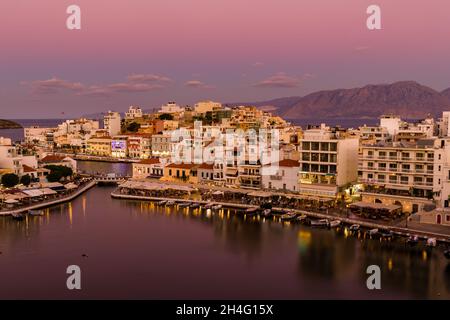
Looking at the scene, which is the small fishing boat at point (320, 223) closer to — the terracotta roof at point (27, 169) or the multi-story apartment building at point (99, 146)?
the terracotta roof at point (27, 169)

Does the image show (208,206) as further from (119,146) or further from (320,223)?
(119,146)

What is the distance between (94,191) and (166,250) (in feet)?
56.4

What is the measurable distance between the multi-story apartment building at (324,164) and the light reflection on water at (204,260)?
13.4 feet

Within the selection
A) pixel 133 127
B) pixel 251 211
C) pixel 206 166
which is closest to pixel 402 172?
pixel 251 211

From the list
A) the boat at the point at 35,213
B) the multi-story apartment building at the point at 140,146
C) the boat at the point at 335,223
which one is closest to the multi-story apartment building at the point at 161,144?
the multi-story apartment building at the point at 140,146

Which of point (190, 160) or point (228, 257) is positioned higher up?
point (190, 160)

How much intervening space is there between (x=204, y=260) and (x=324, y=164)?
11.5 metres

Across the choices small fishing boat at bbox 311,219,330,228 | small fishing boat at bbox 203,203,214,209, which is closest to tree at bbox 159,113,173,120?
small fishing boat at bbox 203,203,214,209

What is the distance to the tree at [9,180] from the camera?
105 ft

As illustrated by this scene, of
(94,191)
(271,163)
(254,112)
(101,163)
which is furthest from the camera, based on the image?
(254,112)
